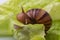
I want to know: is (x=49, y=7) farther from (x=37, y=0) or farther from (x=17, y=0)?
(x=17, y=0)

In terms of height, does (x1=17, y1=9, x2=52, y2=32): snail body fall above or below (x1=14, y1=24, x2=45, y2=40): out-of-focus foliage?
above

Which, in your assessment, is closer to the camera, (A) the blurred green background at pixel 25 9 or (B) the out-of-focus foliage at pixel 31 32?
(B) the out-of-focus foliage at pixel 31 32

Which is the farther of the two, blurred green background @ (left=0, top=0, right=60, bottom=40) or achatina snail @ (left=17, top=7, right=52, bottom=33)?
blurred green background @ (left=0, top=0, right=60, bottom=40)

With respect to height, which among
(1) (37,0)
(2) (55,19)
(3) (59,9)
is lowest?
(2) (55,19)

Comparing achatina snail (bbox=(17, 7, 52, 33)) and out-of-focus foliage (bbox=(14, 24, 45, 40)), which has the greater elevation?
achatina snail (bbox=(17, 7, 52, 33))

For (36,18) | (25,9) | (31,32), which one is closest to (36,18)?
(36,18)

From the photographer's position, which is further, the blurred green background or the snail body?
the blurred green background

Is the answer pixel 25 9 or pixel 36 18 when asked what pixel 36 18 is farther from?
pixel 25 9

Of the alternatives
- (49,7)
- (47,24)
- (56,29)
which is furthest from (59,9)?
(47,24)
